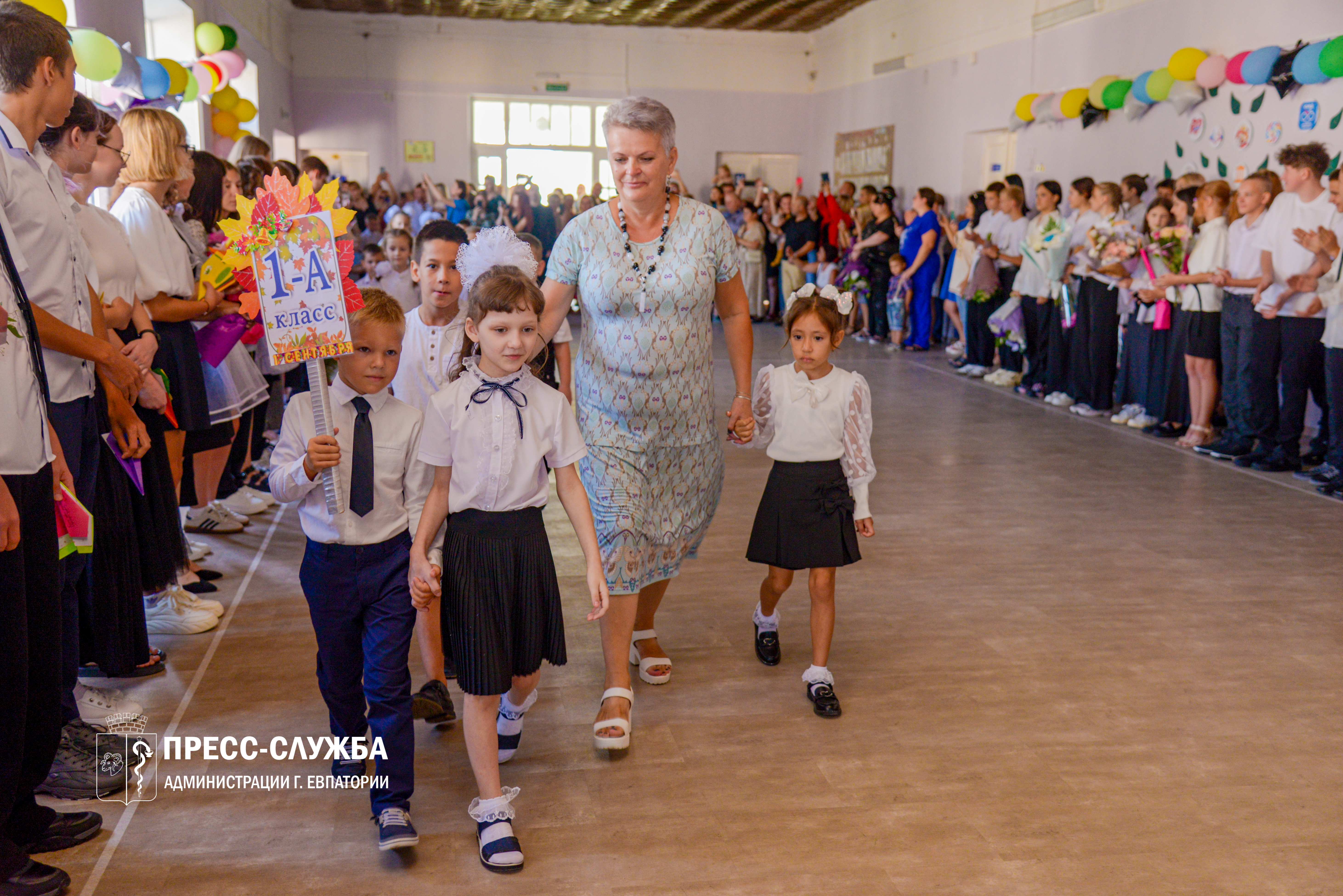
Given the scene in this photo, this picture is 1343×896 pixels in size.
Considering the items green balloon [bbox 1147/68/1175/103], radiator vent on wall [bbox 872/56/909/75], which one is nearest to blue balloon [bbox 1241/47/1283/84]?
green balloon [bbox 1147/68/1175/103]

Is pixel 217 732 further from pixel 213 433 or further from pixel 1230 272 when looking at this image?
pixel 1230 272

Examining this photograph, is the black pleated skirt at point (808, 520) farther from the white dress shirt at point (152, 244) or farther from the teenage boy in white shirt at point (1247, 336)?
the teenage boy in white shirt at point (1247, 336)

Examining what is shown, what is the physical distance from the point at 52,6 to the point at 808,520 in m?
4.25

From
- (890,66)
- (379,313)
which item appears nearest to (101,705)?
(379,313)

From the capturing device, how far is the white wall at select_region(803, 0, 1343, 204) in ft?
24.0

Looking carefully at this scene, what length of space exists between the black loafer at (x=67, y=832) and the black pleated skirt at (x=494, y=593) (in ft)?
2.72

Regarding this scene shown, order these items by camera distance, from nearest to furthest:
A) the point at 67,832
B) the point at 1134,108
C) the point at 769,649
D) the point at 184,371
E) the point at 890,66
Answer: the point at 67,832 → the point at 769,649 → the point at 184,371 → the point at 1134,108 → the point at 890,66

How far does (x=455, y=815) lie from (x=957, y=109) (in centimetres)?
1157

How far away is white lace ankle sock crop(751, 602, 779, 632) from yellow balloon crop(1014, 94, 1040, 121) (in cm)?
857

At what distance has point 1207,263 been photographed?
643 centimetres

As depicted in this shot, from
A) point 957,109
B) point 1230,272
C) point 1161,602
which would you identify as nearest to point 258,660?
point 1161,602

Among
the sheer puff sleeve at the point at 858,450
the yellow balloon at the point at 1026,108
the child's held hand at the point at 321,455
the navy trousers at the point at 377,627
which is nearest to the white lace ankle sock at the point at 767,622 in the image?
A: the sheer puff sleeve at the point at 858,450

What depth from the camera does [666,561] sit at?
2.91 m

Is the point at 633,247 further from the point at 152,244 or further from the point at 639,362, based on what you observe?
the point at 152,244
